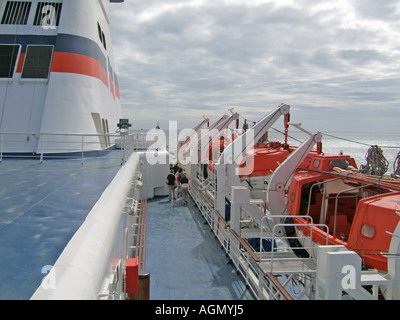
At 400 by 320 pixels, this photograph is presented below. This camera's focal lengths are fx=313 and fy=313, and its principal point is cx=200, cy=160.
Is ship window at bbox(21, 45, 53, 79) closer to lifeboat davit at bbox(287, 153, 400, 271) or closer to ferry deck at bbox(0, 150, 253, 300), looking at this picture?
ferry deck at bbox(0, 150, 253, 300)

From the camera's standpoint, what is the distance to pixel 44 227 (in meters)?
3.36

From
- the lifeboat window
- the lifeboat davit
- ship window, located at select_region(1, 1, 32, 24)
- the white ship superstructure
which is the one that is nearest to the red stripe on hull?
the white ship superstructure

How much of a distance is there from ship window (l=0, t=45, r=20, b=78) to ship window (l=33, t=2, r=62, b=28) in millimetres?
1115

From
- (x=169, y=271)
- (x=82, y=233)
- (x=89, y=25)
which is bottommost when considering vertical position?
(x=169, y=271)

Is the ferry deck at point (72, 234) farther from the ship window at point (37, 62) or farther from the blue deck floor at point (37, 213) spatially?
the ship window at point (37, 62)

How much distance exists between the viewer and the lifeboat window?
14.9ft

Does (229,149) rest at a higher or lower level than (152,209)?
higher

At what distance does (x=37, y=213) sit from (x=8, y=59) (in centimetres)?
795

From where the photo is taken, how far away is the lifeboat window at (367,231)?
4.55 metres

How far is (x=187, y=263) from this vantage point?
6.96 m

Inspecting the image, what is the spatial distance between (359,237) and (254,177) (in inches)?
145
